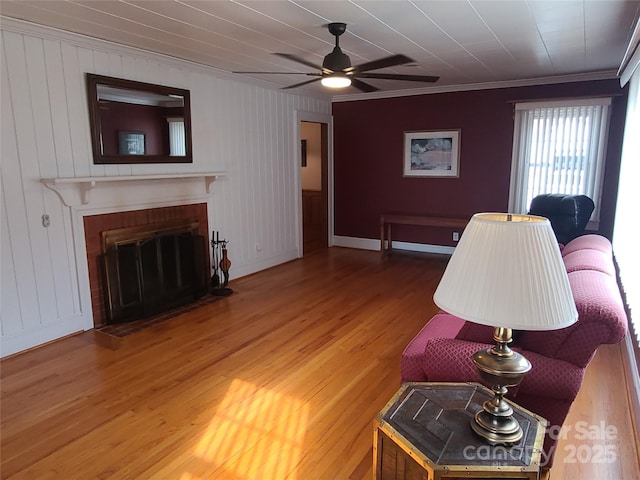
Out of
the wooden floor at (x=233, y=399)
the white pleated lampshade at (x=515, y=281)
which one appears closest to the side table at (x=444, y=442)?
the white pleated lampshade at (x=515, y=281)

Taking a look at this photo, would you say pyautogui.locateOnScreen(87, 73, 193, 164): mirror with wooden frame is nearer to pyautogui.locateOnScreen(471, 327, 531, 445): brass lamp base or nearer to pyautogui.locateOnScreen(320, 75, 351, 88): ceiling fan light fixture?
pyautogui.locateOnScreen(320, 75, 351, 88): ceiling fan light fixture

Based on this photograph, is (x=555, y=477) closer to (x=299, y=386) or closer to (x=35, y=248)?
(x=299, y=386)

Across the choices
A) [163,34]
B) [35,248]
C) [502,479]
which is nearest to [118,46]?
[163,34]

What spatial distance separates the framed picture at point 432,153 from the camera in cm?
589

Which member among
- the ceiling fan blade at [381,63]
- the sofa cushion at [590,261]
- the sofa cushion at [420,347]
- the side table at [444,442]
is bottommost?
the sofa cushion at [420,347]

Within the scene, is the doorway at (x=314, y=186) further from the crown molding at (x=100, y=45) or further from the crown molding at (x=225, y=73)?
the crown molding at (x=100, y=45)

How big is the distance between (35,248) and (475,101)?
5.18 metres

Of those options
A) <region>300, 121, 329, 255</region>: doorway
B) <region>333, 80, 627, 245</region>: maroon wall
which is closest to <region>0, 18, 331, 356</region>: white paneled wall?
<region>300, 121, 329, 255</region>: doorway

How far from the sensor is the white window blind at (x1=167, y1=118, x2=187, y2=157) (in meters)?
4.19

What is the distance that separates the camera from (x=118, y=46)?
11.8ft

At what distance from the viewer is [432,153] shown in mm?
6043

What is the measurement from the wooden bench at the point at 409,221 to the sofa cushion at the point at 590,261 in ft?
9.95

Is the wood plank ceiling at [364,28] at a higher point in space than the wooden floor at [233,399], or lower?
higher

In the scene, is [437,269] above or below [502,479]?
below
